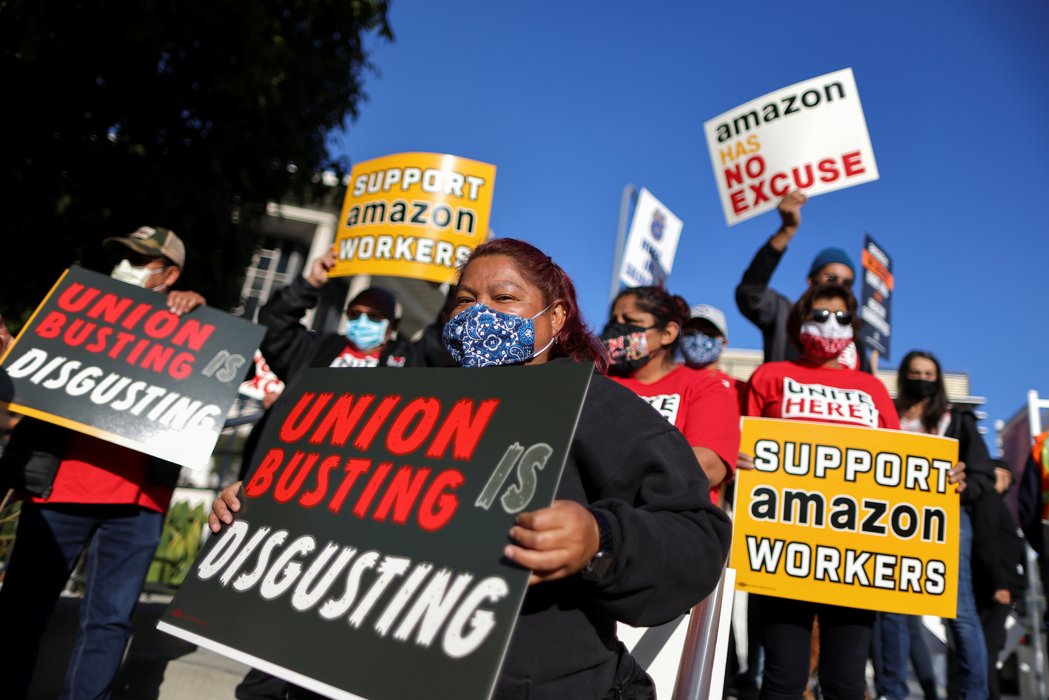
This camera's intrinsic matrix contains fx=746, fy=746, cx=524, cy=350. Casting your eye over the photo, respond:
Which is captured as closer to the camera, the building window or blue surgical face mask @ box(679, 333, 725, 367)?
blue surgical face mask @ box(679, 333, 725, 367)

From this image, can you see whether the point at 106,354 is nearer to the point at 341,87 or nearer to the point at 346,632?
the point at 346,632

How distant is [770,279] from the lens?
393 centimetres

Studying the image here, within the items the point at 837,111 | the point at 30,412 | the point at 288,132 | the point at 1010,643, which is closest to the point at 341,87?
the point at 288,132

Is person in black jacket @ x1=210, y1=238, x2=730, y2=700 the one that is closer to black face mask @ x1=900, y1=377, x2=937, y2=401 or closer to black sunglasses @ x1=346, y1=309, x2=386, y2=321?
black sunglasses @ x1=346, y1=309, x2=386, y2=321

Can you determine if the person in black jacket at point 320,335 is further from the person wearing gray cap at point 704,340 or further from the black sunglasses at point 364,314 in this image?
the person wearing gray cap at point 704,340

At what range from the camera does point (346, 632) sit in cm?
124

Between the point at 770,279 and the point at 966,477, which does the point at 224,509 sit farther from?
the point at 966,477

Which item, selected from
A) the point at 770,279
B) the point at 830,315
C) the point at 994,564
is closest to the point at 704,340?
the point at 770,279

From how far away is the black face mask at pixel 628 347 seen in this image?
3.07 meters

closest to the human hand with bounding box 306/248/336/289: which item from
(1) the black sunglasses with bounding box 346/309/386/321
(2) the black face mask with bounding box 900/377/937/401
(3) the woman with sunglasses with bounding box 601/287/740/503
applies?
(1) the black sunglasses with bounding box 346/309/386/321

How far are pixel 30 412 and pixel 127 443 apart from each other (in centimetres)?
40

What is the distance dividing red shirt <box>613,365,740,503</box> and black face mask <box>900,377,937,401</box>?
6.19ft

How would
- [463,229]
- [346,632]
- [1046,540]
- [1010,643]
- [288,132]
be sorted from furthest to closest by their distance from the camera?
[288,132]
[1010,643]
[463,229]
[1046,540]
[346,632]

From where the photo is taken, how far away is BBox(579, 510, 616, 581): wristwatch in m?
1.18
